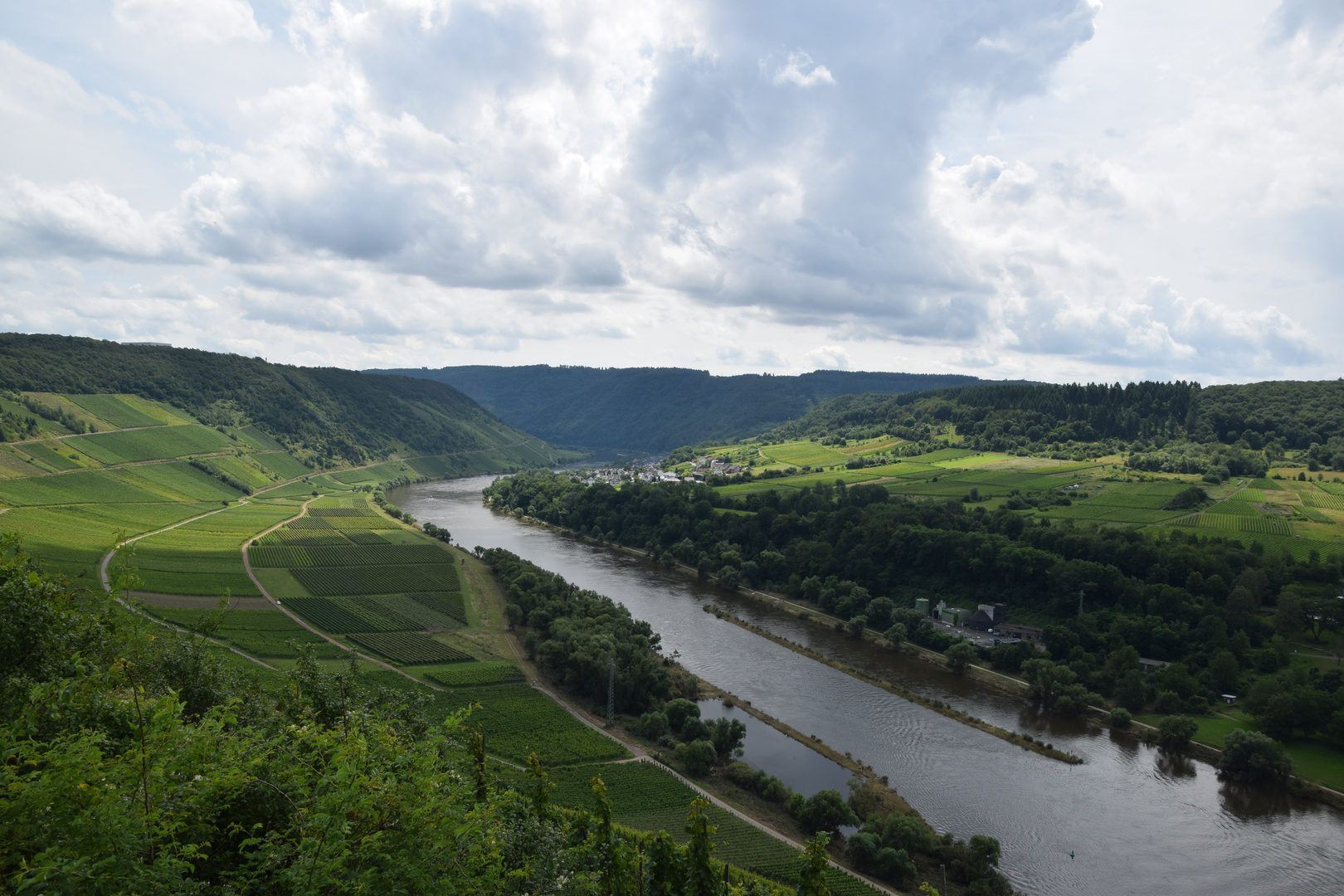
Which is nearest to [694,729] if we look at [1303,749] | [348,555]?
[1303,749]

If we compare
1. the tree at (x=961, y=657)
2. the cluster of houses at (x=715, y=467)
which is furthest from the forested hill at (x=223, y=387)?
the tree at (x=961, y=657)

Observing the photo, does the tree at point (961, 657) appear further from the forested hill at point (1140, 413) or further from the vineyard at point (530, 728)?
the forested hill at point (1140, 413)

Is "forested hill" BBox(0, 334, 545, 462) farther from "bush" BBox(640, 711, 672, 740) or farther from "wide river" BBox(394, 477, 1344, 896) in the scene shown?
"bush" BBox(640, 711, 672, 740)

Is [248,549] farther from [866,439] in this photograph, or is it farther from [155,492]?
[866,439]

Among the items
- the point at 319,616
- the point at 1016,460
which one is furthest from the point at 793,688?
the point at 1016,460

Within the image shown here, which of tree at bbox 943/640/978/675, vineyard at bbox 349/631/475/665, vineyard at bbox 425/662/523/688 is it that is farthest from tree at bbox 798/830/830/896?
tree at bbox 943/640/978/675
